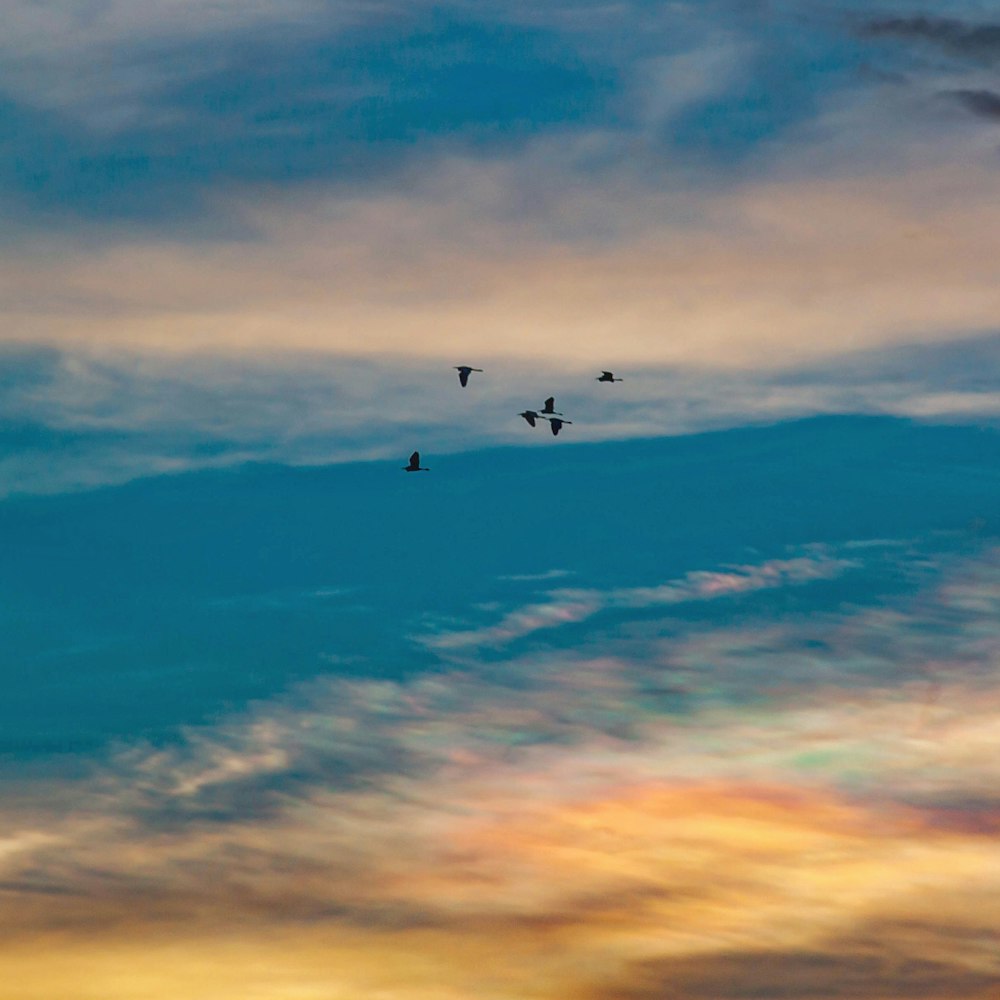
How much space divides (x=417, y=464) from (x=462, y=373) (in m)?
18.1

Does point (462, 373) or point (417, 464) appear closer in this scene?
point (462, 373)

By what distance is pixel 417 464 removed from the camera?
12288 cm

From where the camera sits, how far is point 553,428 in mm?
114188

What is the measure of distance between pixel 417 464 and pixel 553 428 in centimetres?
2190

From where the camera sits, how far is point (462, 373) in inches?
→ 4370

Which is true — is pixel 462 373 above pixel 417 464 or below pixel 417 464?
above

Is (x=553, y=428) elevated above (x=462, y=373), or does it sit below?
below

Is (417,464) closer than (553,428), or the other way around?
(553,428)

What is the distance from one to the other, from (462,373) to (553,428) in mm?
14609
